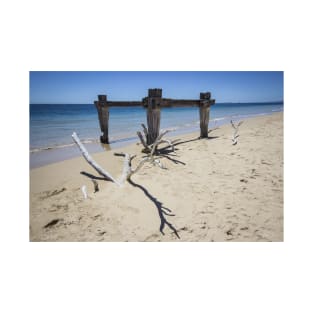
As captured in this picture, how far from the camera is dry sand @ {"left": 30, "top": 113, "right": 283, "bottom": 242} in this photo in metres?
2.67

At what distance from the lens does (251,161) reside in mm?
4477

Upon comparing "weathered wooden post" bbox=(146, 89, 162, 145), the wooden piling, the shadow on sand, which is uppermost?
the wooden piling

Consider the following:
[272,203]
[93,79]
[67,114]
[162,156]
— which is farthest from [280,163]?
[67,114]

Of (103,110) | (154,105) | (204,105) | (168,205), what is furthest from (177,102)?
(168,205)

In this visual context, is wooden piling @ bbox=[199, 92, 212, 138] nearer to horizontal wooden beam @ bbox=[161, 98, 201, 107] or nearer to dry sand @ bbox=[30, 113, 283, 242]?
horizontal wooden beam @ bbox=[161, 98, 201, 107]

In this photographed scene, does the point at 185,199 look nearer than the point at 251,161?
Yes

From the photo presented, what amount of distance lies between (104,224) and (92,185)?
3.42 ft

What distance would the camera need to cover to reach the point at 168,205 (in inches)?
121

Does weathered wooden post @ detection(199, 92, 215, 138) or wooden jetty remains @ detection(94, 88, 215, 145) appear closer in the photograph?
wooden jetty remains @ detection(94, 88, 215, 145)

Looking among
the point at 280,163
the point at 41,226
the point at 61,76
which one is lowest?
the point at 41,226

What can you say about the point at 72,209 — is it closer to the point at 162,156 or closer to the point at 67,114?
the point at 162,156

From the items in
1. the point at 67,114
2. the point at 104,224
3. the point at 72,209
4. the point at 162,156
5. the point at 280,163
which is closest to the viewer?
the point at 104,224

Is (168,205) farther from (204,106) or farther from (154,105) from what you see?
(204,106)

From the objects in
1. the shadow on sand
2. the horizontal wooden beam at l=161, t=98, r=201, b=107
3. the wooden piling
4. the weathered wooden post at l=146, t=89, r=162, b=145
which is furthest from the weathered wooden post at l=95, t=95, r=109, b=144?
the shadow on sand
